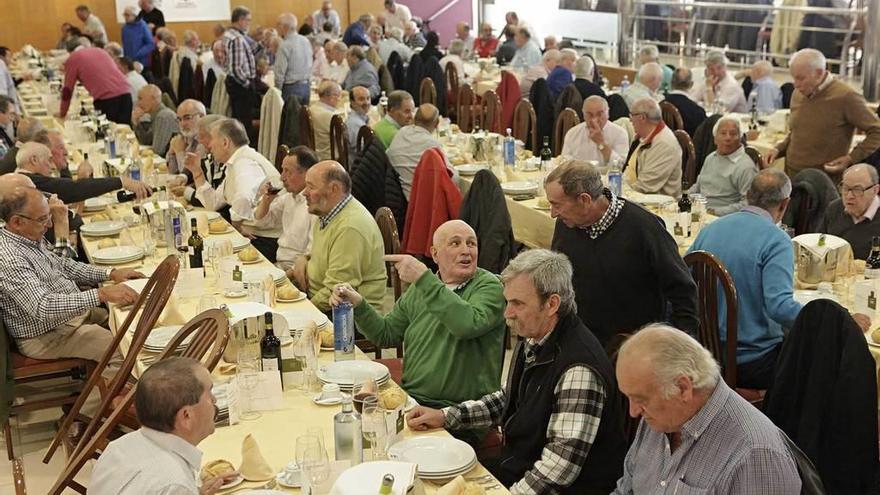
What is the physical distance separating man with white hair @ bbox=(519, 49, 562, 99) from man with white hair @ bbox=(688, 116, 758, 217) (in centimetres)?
375

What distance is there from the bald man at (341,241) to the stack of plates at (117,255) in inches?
37.3

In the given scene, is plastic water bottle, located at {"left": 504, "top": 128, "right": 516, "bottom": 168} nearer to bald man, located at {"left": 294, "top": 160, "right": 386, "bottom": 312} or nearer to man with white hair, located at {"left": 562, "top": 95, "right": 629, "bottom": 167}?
man with white hair, located at {"left": 562, "top": 95, "right": 629, "bottom": 167}

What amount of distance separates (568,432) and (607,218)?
1.26 meters

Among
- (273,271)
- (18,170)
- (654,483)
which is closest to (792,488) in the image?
(654,483)

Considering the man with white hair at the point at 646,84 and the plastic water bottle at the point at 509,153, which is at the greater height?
the man with white hair at the point at 646,84

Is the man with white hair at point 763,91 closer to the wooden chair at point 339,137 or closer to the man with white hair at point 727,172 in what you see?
the man with white hair at point 727,172

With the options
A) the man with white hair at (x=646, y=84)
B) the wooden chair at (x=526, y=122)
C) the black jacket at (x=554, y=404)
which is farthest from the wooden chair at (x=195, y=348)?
the man with white hair at (x=646, y=84)

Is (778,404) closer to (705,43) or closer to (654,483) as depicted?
(654,483)

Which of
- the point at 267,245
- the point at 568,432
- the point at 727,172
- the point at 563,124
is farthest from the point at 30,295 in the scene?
the point at 563,124

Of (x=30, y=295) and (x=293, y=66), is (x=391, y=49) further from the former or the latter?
(x=30, y=295)

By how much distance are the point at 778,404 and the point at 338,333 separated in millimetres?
1416

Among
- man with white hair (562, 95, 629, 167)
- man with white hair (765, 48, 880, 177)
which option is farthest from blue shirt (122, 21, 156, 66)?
man with white hair (765, 48, 880, 177)

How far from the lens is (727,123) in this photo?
5633 mm

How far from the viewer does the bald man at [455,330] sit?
3.30 meters
